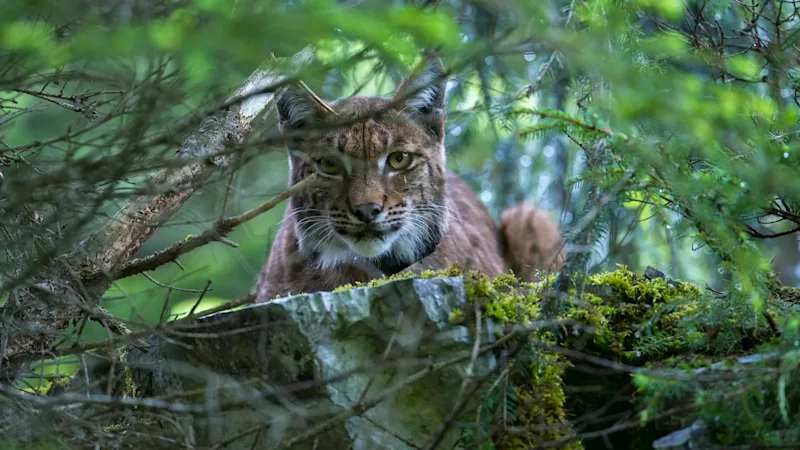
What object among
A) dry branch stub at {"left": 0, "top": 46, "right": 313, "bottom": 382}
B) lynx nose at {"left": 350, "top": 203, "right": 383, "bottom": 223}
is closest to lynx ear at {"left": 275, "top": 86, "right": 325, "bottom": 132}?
dry branch stub at {"left": 0, "top": 46, "right": 313, "bottom": 382}

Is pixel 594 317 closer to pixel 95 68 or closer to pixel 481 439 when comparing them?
pixel 481 439

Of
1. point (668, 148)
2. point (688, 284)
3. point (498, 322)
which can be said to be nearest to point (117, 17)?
point (498, 322)

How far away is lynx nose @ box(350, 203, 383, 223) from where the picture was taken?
4867 millimetres

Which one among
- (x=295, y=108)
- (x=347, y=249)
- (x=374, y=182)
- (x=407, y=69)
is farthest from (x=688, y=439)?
(x=295, y=108)

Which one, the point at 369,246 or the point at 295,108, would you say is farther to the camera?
the point at 295,108

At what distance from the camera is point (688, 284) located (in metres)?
4.04

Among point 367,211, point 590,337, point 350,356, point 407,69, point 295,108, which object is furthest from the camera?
point 295,108

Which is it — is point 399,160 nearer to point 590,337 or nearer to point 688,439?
point 590,337

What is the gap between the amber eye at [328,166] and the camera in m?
5.11

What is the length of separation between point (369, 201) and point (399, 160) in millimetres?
542

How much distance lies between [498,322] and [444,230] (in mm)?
2227

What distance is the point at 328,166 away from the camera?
16.9 feet

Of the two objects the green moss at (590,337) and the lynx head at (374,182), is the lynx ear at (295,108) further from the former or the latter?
the green moss at (590,337)

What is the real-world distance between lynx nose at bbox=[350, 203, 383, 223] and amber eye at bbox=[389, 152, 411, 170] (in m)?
0.46
